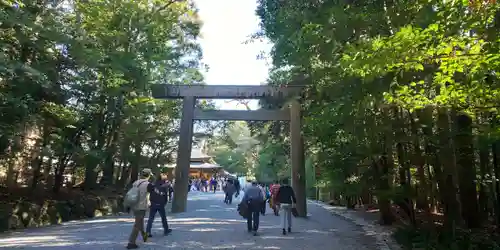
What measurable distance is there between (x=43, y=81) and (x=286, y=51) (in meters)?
6.77

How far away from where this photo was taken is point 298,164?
50.5 ft

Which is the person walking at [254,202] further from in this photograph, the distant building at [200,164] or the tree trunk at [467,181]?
the distant building at [200,164]

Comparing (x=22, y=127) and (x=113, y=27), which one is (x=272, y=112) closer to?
(x=113, y=27)

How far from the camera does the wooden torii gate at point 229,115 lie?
15289 millimetres

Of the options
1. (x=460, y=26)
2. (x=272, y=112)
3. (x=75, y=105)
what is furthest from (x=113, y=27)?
(x=460, y=26)

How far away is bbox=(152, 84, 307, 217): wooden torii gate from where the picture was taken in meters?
15.3

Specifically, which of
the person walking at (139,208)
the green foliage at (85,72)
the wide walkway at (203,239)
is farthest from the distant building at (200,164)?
the person walking at (139,208)

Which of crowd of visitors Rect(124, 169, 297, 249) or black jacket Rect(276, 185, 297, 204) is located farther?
black jacket Rect(276, 185, 297, 204)

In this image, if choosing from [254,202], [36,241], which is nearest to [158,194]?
[254,202]

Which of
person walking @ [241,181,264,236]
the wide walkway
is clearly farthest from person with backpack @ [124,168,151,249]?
person walking @ [241,181,264,236]

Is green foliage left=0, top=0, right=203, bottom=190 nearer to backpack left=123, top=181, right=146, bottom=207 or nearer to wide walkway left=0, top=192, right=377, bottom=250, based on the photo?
wide walkway left=0, top=192, right=377, bottom=250

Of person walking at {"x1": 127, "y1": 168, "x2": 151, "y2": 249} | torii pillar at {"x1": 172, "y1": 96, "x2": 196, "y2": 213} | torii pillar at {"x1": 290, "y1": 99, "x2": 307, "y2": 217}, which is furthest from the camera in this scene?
torii pillar at {"x1": 172, "y1": 96, "x2": 196, "y2": 213}

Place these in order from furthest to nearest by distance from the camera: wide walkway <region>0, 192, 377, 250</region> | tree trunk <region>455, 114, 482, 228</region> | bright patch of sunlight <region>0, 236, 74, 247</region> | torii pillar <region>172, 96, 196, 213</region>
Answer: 1. torii pillar <region>172, 96, 196, 213</region>
2. tree trunk <region>455, 114, 482, 228</region>
3. bright patch of sunlight <region>0, 236, 74, 247</region>
4. wide walkway <region>0, 192, 377, 250</region>

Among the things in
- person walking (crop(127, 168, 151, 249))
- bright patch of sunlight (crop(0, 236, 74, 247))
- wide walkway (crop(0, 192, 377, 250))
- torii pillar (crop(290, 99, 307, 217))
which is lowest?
bright patch of sunlight (crop(0, 236, 74, 247))
